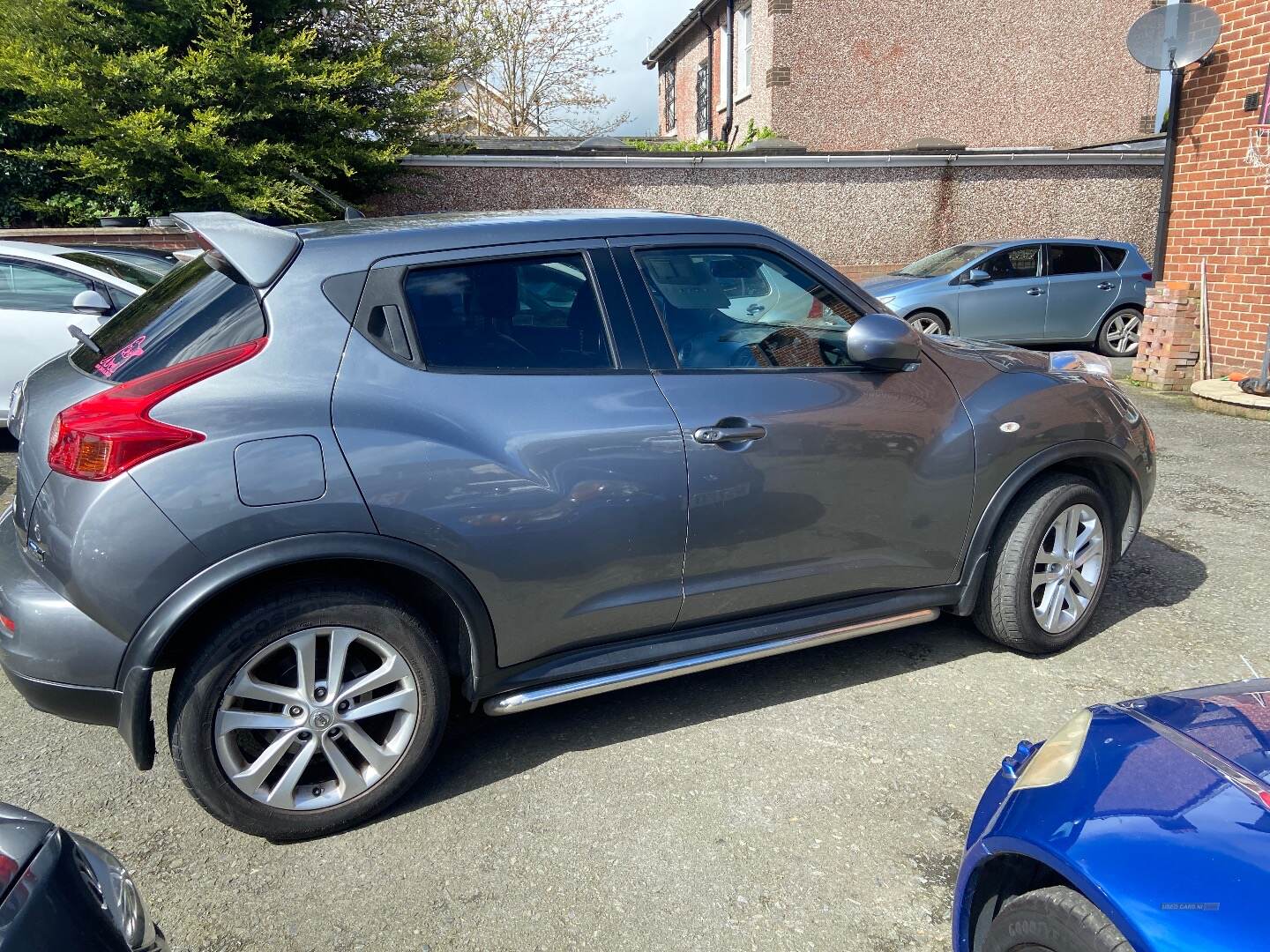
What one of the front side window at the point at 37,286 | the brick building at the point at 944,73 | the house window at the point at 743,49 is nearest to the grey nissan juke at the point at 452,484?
the front side window at the point at 37,286

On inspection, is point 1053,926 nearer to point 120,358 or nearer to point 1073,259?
point 120,358

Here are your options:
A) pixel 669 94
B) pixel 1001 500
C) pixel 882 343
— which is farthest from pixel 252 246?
pixel 669 94

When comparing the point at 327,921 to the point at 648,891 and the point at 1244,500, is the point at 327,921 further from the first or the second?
the point at 1244,500

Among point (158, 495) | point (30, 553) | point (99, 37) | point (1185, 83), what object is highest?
point (99, 37)

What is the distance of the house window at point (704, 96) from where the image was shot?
78.4 feet

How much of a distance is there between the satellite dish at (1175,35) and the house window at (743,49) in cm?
1168

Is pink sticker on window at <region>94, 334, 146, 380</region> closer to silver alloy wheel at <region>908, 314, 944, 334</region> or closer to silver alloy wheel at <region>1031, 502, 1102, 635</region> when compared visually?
silver alloy wheel at <region>1031, 502, 1102, 635</region>

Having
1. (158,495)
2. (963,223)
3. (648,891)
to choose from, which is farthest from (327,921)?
(963,223)

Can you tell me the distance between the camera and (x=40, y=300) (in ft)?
23.9

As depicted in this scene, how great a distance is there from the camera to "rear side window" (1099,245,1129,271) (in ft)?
41.2

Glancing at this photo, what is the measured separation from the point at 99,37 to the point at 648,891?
1205cm

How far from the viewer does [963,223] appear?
52.3 feet

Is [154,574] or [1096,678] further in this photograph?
[1096,678]

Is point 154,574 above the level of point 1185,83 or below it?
below
